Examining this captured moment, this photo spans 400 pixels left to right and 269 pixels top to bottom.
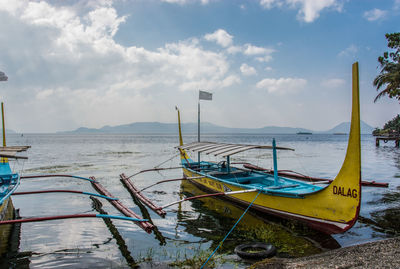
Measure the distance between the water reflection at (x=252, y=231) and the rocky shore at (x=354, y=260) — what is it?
117 centimetres

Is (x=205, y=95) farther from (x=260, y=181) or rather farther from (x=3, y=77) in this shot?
(x=3, y=77)

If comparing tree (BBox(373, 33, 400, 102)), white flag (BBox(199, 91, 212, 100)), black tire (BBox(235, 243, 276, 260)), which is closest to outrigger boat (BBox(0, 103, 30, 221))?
black tire (BBox(235, 243, 276, 260))

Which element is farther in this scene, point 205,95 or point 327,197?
point 205,95

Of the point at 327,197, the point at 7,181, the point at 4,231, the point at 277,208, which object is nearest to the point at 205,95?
the point at 277,208

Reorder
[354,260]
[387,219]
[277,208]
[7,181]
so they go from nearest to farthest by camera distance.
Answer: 1. [354,260]
2. [277,208]
3. [387,219]
4. [7,181]

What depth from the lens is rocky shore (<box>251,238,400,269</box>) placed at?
5.35 m

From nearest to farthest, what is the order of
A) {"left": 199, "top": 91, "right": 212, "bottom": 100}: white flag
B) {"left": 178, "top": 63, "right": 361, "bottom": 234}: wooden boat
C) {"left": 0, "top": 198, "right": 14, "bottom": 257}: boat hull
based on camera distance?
{"left": 178, "top": 63, "right": 361, "bottom": 234}: wooden boat < {"left": 0, "top": 198, "right": 14, "bottom": 257}: boat hull < {"left": 199, "top": 91, "right": 212, "bottom": 100}: white flag

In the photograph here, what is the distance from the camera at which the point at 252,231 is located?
891 cm

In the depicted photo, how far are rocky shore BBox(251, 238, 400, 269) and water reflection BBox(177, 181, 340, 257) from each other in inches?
46.2

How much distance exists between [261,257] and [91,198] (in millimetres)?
11144

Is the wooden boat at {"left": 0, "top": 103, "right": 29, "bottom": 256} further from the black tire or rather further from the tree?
the tree

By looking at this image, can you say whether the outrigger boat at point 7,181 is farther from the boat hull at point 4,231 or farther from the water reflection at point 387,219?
the water reflection at point 387,219

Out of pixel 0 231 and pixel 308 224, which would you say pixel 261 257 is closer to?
pixel 308 224

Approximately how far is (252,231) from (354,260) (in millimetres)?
3704
